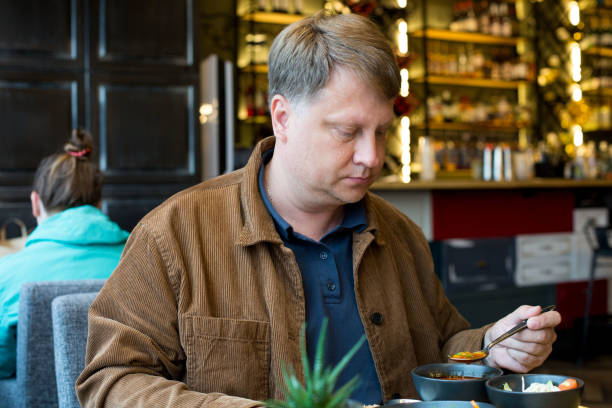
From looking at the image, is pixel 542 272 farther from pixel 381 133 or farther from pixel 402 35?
pixel 381 133

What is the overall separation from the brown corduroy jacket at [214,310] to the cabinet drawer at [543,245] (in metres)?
3.21

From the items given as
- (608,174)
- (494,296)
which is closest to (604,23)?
(608,174)

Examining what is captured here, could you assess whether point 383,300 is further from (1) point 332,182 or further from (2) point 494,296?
(2) point 494,296

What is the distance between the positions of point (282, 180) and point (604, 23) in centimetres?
792

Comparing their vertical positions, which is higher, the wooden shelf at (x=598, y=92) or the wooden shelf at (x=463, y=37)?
the wooden shelf at (x=463, y=37)

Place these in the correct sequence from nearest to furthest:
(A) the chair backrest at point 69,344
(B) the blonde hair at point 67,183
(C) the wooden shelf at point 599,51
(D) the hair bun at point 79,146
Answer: (A) the chair backrest at point 69,344 < (B) the blonde hair at point 67,183 < (D) the hair bun at point 79,146 < (C) the wooden shelf at point 599,51

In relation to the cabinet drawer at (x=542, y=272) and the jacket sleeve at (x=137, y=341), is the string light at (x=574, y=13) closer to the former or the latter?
the cabinet drawer at (x=542, y=272)

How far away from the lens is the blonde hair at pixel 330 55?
115 centimetres

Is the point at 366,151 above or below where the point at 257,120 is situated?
below

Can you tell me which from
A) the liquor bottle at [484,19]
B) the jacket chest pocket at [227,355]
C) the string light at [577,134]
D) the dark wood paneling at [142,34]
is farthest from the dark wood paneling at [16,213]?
the string light at [577,134]

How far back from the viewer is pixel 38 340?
5.39 ft

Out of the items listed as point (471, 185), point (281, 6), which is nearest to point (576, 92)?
point (281, 6)

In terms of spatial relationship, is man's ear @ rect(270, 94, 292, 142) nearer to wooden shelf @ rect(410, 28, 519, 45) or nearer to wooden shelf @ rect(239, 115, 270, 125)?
wooden shelf @ rect(239, 115, 270, 125)

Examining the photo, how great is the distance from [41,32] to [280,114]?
10.4 ft
